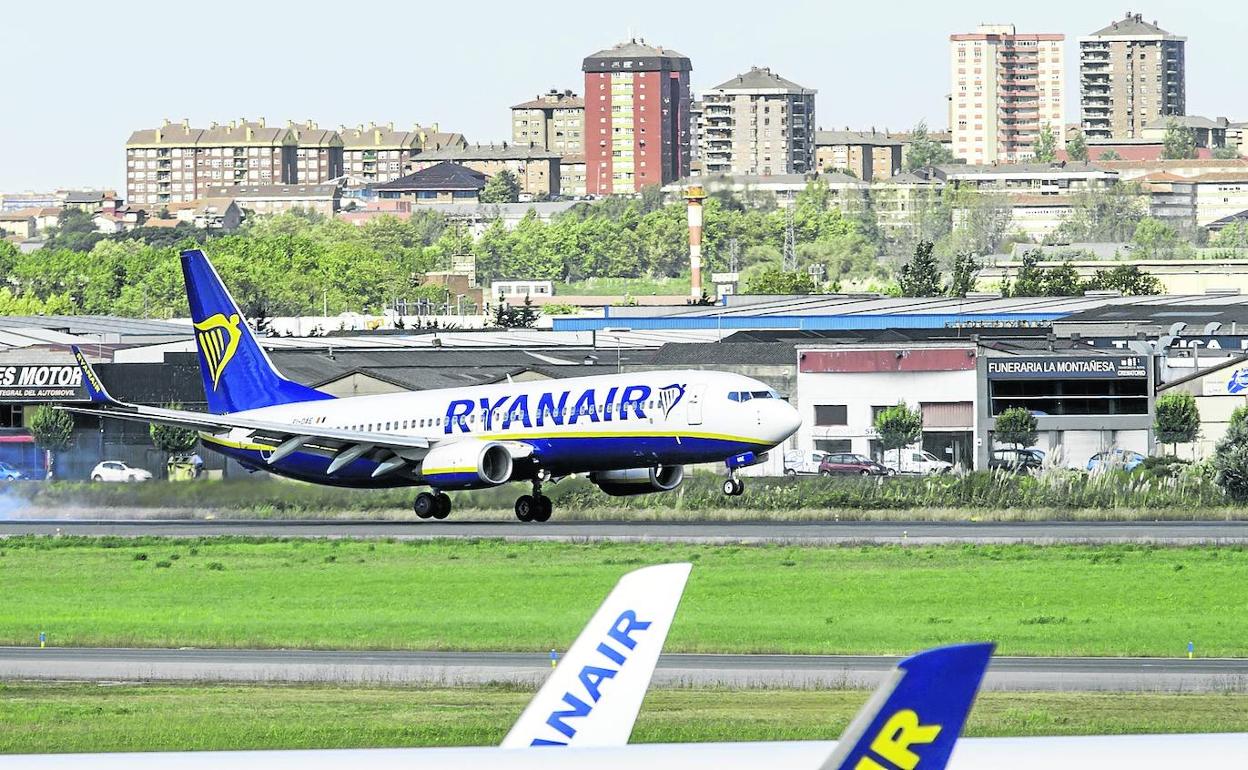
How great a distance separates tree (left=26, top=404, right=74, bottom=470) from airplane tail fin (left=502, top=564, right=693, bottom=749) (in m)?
90.2

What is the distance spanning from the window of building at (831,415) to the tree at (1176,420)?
50.1 ft

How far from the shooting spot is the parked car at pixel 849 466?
10312 centimetres

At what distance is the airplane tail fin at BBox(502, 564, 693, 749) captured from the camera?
16594mm

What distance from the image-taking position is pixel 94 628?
49.8 metres

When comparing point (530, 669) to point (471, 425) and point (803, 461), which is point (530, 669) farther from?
point (803, 461)

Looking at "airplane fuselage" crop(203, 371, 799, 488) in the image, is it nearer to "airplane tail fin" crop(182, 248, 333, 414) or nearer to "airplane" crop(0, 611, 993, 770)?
"airplane tail fin" crop(182, 248, 333, 414)

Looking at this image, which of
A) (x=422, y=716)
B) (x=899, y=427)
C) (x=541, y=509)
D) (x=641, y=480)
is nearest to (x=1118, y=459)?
(x=899, y=427)

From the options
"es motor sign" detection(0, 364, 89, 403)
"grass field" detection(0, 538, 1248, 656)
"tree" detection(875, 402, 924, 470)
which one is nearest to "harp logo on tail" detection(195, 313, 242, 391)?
"grass field" detection(0, 538, 1248, 656)

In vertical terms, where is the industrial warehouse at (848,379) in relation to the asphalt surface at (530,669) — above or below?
above

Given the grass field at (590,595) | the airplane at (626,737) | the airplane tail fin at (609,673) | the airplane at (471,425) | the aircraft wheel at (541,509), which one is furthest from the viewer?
the aircraft wheel at (541,509)

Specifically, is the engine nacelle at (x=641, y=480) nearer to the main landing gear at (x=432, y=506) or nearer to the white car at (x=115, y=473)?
the main landing gear at (x=432, y=506)

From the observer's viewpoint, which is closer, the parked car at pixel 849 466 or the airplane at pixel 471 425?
the airplane at pixel 471 425

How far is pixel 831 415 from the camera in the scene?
109 m

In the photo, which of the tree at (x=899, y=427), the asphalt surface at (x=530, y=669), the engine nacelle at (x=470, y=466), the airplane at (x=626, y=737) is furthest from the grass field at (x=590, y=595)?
the tree at (x=899, y=427)
